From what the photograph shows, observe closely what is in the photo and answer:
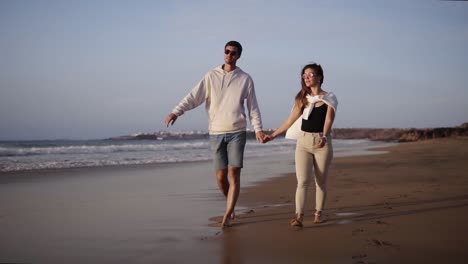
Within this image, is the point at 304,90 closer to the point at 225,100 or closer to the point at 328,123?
the point at 328,123

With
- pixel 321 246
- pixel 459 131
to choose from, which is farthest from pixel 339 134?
pixel 321 246

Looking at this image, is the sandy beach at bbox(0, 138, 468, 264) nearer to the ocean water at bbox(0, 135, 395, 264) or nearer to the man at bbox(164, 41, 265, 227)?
the ocean water at bbox(0, 135, 395, 264)

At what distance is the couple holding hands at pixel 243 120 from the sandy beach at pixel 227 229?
1.39ft

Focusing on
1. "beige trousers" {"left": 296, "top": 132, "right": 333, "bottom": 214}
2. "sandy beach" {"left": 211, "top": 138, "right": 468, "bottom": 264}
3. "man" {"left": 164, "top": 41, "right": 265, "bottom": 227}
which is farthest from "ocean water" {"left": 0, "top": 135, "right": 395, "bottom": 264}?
"beige trousers" {"left": 296, "top": 132, "right": 333, "bottom": 214}

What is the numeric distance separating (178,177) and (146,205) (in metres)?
3.84

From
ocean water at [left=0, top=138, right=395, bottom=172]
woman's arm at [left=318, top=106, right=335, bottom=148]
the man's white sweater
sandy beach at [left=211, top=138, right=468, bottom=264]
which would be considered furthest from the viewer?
ocean water at [left=0, top=138, right=395, bottom=172]

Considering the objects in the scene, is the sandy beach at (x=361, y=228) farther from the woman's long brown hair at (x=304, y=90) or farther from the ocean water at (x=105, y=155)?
the ocean water at (x=105, y=155)

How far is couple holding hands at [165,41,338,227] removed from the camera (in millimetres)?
4285

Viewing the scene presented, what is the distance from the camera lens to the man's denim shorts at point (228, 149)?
168 inches

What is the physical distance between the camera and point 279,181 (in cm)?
855

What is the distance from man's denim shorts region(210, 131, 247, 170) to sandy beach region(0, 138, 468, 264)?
2.16 ft

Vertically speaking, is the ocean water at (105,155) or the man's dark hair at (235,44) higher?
the man's dark hair at (235,44)

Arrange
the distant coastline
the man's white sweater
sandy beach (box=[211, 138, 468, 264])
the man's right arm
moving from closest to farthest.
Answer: sandy beach (box=[211, 138, 468, 264]) → the man's white sweater → the man's right arm → the distant coastline

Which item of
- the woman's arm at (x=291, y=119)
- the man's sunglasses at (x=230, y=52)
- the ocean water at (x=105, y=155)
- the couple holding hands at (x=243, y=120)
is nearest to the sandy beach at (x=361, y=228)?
the couple holding hands at (x=243, y=120)
